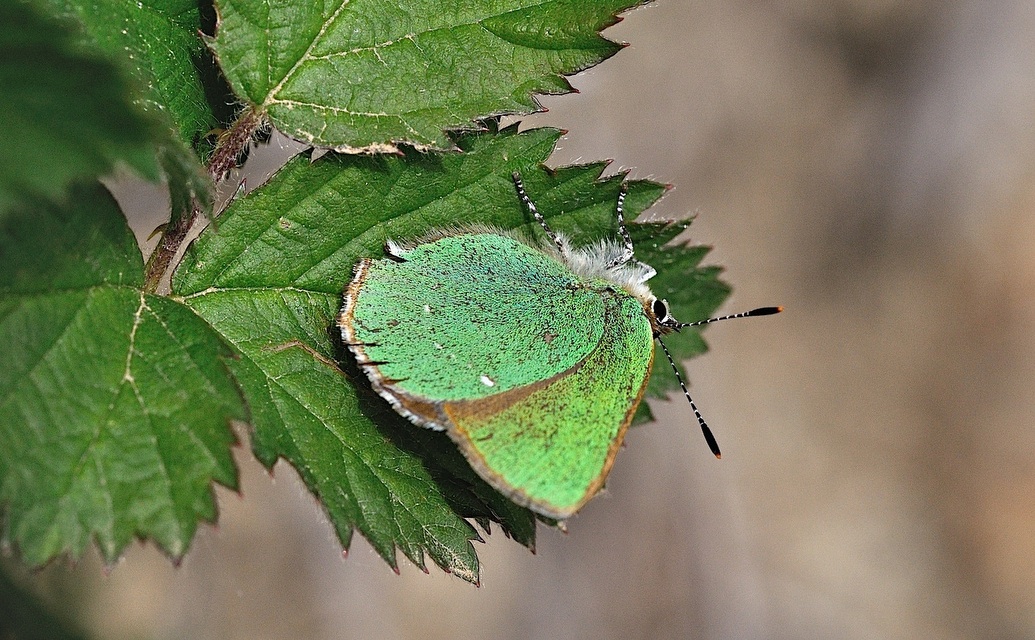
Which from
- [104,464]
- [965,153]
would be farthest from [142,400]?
[965,153]

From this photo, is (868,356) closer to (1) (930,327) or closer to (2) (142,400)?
(1) (930,327)

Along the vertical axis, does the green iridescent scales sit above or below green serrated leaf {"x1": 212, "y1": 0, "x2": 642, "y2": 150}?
below

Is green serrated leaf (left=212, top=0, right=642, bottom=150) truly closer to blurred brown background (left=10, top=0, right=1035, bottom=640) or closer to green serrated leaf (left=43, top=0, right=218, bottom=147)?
green serrated leaf (left=43, top=0, right=218, bottom=147)

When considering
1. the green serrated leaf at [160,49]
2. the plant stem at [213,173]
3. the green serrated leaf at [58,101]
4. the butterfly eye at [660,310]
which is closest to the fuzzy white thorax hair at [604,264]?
the butterfly eye at [660,310]

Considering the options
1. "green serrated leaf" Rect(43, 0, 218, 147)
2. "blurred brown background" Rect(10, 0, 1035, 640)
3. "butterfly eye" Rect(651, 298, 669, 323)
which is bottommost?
"blurred brown background" Rect(10, 0, 1035, 640)

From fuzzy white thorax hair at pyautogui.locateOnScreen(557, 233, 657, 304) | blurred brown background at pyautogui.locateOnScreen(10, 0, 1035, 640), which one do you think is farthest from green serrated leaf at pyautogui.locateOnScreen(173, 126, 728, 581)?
blurred brown background at pyautogui.locateOnScreen(10, 0, 1035, 640)

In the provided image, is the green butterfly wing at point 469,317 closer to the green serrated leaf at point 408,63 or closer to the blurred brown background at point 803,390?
the green serrated leaf at point 408,63

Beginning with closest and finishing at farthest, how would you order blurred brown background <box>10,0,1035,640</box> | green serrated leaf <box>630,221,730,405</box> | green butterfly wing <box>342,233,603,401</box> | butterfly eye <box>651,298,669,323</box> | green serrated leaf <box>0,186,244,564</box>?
1. green serrated leaf <box>0,186,244,564</box>
2. green butterfly wing <box>342,233,603,401</box>
3. butterfly eye <box>651,298,669,323</box>
4. green serrated leaf <box>630,221,730,405</box>
5. blurred brown background <box>10,0,1035,640</box>
